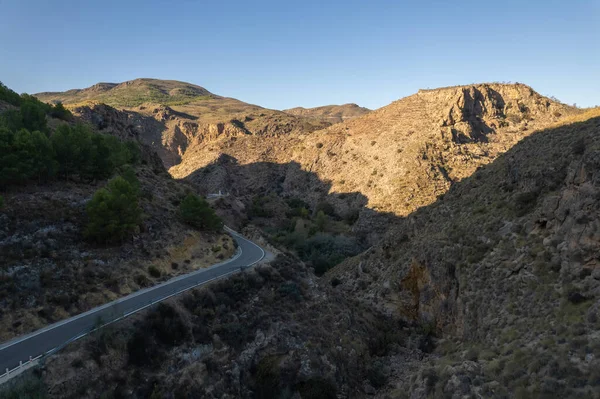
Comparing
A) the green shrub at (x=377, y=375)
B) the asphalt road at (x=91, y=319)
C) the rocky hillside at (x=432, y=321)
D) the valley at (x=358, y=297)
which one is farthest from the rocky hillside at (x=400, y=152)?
the asphalt road at (x=91, y=319)

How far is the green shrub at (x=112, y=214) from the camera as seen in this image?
79.7 ft

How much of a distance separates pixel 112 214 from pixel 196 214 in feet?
28.9

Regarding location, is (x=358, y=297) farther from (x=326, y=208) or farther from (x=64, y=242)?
(x=326, y=208)

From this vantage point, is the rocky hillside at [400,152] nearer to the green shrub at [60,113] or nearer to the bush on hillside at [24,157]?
→ the green shrub at [60,113]

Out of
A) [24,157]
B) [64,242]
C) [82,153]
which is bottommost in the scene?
[64,242]

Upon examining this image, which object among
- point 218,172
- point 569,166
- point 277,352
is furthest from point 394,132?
point 277,352

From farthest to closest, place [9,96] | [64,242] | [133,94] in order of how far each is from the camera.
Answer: [133,94]
[9,96]
[64,242]

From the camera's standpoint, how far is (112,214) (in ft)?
81.1

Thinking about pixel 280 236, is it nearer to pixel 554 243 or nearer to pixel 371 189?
pixel 371 189

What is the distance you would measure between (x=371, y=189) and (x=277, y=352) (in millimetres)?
42797

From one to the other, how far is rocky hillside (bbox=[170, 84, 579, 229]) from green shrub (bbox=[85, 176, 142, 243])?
1353 inches

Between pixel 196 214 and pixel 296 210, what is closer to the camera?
pixel 196 214

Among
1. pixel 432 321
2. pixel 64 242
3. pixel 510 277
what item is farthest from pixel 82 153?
pixel 510 277

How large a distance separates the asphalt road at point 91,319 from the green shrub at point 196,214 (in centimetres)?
609
